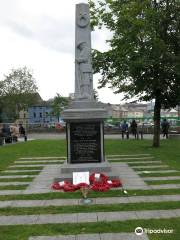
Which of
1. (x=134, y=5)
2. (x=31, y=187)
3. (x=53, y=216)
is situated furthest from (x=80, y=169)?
(x=134, y=5)

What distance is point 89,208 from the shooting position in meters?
8.53

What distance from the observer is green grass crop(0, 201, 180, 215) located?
834 centimetres

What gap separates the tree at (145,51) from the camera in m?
21.9

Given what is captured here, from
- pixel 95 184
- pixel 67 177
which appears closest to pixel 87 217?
pixel 95 184

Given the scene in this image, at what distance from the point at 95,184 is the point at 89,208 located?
2.10 metres

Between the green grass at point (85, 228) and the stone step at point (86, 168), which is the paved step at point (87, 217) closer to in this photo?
the green grass at point (85, 228)

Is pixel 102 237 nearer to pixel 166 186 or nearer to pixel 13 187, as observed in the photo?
pixel 166 186

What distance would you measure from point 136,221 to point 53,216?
59.7 inches

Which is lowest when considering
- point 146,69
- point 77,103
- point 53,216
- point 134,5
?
point 53,216

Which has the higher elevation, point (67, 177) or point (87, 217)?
point (67, 177)

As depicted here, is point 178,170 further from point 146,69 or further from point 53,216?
point 146,69

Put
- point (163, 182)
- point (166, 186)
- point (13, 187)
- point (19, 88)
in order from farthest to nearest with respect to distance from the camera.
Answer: point (19, 88)
point (163, 182)
point (13, 187)
point (166, 186)

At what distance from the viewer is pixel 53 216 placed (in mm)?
7984

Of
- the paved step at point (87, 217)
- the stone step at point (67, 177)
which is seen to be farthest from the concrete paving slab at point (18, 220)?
the stone step at point (67, 177)
